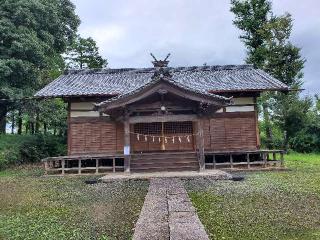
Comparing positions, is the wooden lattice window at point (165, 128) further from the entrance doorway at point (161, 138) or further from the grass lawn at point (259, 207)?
the grass lawn at point (259, 207)

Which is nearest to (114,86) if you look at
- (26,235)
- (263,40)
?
(26,235)

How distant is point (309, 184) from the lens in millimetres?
12578

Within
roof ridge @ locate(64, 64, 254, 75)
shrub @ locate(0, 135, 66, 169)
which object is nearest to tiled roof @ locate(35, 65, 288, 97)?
roof ridge @ locate(64, 64, 254, 75)

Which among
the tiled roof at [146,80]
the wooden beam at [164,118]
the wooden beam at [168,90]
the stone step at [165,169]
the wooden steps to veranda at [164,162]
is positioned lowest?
the stone step at [165,169]

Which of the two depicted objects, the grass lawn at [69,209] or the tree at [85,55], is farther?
the tree at [85,55]

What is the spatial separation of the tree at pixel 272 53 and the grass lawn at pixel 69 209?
2047 centimetres

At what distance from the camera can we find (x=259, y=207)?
883cm

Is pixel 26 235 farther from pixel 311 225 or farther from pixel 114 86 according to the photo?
pixel 114 86

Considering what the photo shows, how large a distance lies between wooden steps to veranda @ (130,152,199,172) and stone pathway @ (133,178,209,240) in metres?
6.88

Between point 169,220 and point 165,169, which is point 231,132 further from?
point 169,220

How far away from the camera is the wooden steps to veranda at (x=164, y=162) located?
1733 centimetres

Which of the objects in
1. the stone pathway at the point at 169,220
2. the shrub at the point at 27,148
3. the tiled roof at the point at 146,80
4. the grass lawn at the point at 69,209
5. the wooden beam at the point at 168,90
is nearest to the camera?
the stone pathway at the point at 169,220

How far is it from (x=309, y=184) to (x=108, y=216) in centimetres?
768

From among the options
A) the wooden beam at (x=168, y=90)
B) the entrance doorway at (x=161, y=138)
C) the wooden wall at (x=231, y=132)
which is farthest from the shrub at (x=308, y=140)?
the wooden beam at (x=168, y=90)
